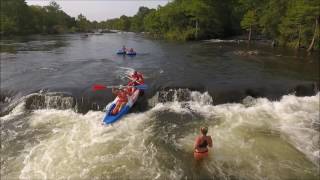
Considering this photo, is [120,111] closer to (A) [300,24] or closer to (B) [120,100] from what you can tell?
(B) [120,100]

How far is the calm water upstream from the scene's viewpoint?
37.3 feet

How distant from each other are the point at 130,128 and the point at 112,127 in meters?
0.87

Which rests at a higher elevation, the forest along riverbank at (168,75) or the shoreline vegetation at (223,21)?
the shoreline vegetation at (223,21)

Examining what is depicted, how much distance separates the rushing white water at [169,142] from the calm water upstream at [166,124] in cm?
4

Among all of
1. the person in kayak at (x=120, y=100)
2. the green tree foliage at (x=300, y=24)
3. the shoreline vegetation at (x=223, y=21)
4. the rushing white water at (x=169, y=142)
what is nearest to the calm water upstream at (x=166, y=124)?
the rushing white water at (x=169, y=142)

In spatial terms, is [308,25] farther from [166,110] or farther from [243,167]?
[243,167]

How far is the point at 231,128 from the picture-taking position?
14586 millimetres

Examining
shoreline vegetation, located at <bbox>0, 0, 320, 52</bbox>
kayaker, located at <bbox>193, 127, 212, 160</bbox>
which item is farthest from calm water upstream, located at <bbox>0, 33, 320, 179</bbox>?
shoreline vegetation, located at <bbox>0, 0, 320, 52</bbox>

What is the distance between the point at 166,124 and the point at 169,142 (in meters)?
1.99

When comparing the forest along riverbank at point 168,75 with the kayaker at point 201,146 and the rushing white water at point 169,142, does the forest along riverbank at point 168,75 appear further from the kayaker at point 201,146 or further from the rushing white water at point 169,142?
the kayaker at point 201,146

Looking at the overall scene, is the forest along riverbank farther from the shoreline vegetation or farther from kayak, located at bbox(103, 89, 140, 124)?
the shoreline vegetation

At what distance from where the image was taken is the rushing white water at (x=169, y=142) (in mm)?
11164

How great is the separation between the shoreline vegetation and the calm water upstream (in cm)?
1129

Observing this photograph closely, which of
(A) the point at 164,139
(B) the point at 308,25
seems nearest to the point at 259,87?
→ (A) the point at 164,139
